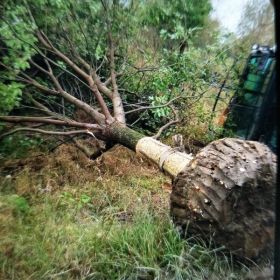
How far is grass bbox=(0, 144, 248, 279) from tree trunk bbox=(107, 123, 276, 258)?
0.41 feet

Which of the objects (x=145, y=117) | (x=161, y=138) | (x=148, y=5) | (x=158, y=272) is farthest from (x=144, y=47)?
(x=158, y=272)

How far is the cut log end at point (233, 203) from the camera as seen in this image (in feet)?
7.96

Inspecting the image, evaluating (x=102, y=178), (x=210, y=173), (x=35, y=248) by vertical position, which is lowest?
(x=102, y=178)

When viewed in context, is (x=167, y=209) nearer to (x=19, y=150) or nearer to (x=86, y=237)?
A: (x=86, y=237)

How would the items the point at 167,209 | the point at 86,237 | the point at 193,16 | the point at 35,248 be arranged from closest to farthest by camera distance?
the point at 35,248, the point at 86,237, the point at 167,209, the point at 193,16

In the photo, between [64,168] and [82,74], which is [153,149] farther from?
[82,74]

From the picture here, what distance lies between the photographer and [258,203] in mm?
2482

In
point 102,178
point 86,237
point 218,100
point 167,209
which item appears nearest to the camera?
point 86,237

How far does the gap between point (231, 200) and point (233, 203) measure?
3cm

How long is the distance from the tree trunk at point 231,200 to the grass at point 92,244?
0.41ft

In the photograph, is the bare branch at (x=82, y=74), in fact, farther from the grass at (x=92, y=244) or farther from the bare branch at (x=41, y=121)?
the grass at (x=92, y=244)

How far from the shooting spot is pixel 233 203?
8.01 ft

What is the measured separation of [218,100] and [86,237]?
4.32 m

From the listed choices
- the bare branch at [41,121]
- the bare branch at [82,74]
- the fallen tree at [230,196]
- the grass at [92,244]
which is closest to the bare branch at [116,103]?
the bare branch at [82,74]
